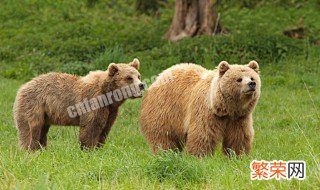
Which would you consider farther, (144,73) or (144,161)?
(144,73)

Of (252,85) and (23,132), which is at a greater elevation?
(252,85)

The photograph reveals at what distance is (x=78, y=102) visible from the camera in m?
9.53

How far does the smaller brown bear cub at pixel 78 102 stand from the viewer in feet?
30.5

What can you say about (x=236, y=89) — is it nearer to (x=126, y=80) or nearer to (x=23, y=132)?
(x=126, y=80)

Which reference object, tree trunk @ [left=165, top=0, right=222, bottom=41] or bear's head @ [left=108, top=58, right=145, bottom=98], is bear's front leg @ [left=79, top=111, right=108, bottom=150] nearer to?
bear's head @ [left=108, top=58, right=145, bottom=98]

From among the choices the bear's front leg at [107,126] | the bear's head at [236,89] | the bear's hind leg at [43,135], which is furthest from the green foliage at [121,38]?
the bear's head at [236,89]

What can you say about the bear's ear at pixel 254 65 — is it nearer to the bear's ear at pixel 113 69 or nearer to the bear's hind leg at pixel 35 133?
the bear's ear at pixel 113 69

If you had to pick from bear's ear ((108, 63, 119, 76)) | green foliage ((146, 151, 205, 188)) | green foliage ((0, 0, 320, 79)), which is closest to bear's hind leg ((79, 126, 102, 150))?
bear's ear ((108, 63, 119, 76))

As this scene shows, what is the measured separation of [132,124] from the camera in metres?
11.8

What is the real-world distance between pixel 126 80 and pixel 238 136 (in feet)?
6.50


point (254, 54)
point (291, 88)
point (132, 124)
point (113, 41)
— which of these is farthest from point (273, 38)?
point (132, 124)

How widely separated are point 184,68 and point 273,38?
906cm

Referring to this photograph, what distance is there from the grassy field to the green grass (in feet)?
0.04

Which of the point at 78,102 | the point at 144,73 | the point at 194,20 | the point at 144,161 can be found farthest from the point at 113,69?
the point at 194,20
